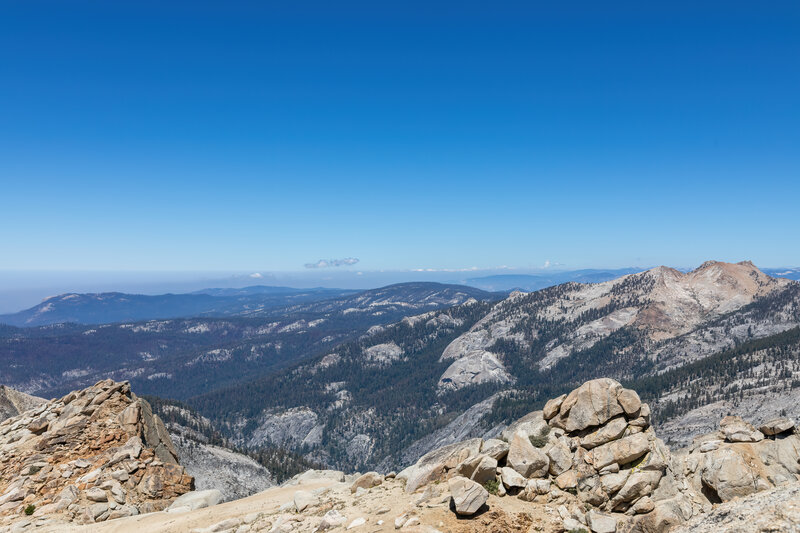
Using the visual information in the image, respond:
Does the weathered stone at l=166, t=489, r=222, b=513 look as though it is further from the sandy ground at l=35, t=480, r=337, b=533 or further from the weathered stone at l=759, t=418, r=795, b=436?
the weathered stone at l=759, t=418, r=795, b=436

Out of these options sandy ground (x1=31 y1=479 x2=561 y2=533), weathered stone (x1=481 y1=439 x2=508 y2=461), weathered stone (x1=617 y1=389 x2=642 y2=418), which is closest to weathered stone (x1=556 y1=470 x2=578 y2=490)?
sandy ground (x1=31 y1=479 x2=561 y2=533)

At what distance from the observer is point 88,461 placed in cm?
3731

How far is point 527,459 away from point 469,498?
19.5 ft

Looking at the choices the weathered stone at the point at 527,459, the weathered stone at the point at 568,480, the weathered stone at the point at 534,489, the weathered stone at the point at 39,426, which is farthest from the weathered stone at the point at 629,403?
the weathered stone at the point at 39,426

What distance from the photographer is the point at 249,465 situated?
11494cm

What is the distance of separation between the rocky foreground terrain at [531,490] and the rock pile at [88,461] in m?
0.15

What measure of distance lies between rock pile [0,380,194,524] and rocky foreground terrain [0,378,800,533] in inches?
5.9

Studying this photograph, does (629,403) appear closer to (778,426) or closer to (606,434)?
(606,434)

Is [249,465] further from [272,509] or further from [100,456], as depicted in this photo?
[272,509]

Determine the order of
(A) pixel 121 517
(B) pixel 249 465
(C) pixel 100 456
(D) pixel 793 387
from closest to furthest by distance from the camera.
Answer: (A) pixel 121 517, (C) pixel 100 456, (B) pixel 249 465, (D) pixel 793 387

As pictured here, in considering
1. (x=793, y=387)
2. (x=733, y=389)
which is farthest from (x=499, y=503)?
(x=733, y=389)

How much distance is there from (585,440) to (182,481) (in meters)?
38.7

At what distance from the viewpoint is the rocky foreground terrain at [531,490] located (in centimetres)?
2128

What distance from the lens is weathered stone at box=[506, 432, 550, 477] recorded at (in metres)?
24.9
